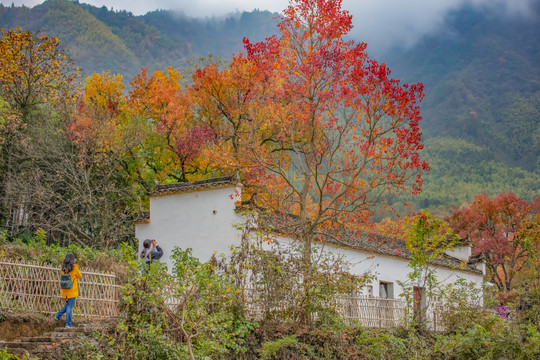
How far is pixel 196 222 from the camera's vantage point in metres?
16.8

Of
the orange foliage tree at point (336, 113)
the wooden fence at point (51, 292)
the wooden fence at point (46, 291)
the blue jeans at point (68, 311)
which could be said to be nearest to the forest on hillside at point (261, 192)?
the orange foliage tree at point (336, 113)

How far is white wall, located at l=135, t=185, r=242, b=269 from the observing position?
16.3 meters

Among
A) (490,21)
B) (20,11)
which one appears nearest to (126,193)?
(20,11)

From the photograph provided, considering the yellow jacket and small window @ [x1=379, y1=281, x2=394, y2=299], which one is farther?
small window @ [x1=379, y1=281, x2=394, y2=299]

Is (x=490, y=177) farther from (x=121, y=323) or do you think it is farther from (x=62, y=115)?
(x=121, y=323)

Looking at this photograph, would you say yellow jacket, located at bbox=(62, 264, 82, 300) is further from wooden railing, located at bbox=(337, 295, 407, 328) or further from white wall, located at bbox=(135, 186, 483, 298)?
wooden railing, located at bbox=(337, 295, 407, 328)

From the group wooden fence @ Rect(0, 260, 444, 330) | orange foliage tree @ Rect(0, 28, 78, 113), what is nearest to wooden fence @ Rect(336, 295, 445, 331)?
wooden fence @ Rect(0, 260, 444, 330)

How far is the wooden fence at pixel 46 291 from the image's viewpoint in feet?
35.8

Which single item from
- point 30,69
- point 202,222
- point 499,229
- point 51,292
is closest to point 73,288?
point 51,292

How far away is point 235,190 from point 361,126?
13.8 ft

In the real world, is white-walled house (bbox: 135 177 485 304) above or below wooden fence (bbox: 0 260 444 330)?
above

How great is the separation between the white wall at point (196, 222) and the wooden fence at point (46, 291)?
422 cm

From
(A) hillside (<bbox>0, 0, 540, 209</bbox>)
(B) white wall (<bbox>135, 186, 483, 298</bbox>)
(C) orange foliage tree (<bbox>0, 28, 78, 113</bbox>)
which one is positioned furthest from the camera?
(A) hillside (<bbox>0, 0, 540, 209</bbox>)

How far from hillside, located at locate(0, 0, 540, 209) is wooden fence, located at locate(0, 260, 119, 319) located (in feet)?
69.1
